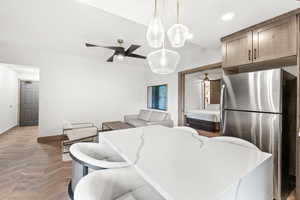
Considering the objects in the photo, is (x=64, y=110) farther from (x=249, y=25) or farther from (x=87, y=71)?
(x=249, y=25)

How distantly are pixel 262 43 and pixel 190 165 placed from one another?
203cm

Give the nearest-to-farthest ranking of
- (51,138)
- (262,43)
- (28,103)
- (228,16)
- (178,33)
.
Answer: (178,33)
(228,16)
(262,43)
(51,138)
(28,103)

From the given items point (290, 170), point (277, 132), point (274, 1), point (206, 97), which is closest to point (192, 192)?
point (277, 132)

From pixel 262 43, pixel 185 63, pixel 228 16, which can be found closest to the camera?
pixel 228 16

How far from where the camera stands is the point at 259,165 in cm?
96

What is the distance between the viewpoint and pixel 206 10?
5.73ft

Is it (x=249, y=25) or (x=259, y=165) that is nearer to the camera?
(x=259, y=165)

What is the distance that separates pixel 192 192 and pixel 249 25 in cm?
236

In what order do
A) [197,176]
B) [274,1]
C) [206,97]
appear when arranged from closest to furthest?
[197,176] < [274,1] < [206,97]

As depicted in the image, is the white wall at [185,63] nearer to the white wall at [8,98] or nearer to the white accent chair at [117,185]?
the white accent chair at [117,185]

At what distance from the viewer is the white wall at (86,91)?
4328 millimetres

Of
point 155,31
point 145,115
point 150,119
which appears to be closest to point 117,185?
point 155,31

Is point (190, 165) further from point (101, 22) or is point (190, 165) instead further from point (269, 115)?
point (101, 22)

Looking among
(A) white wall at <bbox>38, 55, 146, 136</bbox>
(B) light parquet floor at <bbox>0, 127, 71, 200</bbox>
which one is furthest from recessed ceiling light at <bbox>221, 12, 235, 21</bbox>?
(A) white wall at <bbox>38, 55, 146, 136</bbox>
